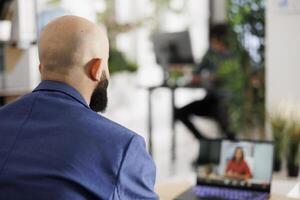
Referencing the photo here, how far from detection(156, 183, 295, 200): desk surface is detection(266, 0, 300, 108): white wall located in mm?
1057

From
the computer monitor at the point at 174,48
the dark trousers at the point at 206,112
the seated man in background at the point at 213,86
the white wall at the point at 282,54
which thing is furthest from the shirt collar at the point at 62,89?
the computer monitor at the point at 174,48

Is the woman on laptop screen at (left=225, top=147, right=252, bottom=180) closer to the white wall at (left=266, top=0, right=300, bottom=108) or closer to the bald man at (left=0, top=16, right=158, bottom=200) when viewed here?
the bald man at (left=0, top=16, right=158, bottom=200)

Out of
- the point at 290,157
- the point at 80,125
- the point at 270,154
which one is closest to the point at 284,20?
the point at 290,157

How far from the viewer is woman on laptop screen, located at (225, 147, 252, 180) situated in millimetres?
1668

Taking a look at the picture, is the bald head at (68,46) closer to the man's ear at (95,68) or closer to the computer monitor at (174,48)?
the man's ear at (95,68)

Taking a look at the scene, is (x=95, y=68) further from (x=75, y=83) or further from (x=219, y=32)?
(x=219, y=32)

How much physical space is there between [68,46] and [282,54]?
183cm

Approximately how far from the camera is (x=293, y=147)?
2.41 metres

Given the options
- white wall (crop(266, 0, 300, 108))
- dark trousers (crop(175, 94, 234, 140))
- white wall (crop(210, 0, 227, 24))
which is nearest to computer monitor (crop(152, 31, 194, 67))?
dark trousers (crop(175, 94, 234, 140))

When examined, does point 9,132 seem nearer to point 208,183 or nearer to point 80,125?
point 80,125

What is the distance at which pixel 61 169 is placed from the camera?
1.00m

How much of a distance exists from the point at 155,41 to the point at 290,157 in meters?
2.55

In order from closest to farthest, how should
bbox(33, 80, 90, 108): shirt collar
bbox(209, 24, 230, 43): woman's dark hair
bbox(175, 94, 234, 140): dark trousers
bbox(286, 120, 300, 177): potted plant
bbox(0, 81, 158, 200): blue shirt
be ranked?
1. bbox(0, 81, 158, 200): blue shirt
2. bbox(33, 80, 90, 108): shirt collar
3. bbox(286, 120, 300, 177): potted plant
4. bbox(209, 24, 230, 43): woman's dark hair
5. bbox(175, 94, 234, 140): dark trousers

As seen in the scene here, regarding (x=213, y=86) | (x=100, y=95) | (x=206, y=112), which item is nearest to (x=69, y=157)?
(x=100, y=95)
